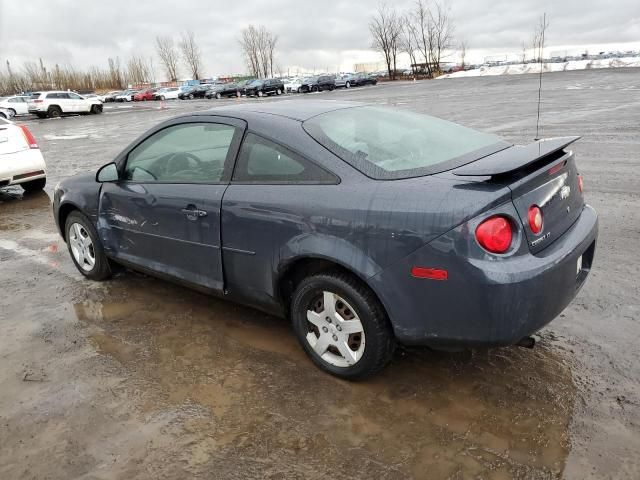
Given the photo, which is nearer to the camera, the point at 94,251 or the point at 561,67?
the point at 94,251

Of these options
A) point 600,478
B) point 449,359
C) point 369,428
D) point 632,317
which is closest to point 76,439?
point 369,428

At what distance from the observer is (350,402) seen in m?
2.75

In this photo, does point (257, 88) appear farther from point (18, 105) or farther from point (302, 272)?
point (302, 272)

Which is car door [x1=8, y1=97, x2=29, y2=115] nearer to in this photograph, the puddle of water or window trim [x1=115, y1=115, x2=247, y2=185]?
window trim [x1=115, y1=115, x2=247, y2=185]

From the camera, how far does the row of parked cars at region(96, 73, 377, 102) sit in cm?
4712

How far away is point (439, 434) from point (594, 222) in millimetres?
1485

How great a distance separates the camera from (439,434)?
248 cm

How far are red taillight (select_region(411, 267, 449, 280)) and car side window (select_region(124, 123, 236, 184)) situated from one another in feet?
4.81

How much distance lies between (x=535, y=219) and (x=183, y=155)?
2.41 meters

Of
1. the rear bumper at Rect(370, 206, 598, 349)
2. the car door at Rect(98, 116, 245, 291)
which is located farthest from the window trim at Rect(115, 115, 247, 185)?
the rear bumper at Rect(370, 206, 598, 349)

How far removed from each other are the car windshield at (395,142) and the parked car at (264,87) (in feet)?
150

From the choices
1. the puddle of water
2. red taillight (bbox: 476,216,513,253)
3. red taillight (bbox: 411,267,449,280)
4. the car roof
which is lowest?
the puddle of water

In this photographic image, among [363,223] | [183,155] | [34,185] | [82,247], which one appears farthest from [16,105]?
[363,223]

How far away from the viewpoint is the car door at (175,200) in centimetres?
331
